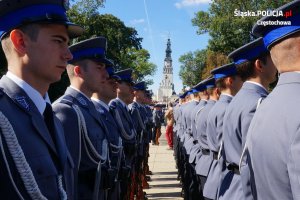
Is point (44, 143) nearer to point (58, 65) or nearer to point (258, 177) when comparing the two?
point (58, 65)

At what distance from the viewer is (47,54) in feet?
7.04

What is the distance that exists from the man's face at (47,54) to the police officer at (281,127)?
1100mm

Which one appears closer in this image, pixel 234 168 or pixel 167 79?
pixel 234 168

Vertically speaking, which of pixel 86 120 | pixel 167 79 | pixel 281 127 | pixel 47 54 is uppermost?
pixel 167 79

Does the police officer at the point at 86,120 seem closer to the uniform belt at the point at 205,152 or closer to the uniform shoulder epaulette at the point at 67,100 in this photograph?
the uniform shoulder epaulette at the point at 67,100

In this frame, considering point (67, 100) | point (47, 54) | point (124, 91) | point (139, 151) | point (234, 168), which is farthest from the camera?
point (139, 151)

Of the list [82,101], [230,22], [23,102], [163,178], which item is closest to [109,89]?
[82,101]

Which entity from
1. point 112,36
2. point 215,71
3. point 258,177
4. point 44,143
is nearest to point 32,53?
point 44,143

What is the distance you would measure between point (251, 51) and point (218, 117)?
1152mm

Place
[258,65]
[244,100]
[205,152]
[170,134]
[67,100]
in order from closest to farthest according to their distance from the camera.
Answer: [67,100], [244,100], [258,65], [205,152], [170,134]

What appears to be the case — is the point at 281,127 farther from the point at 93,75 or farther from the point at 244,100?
the point at 93,75

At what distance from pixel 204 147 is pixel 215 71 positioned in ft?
3.69

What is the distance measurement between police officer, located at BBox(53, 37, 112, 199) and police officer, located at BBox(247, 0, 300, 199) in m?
1.30

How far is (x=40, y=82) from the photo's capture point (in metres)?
2.14
